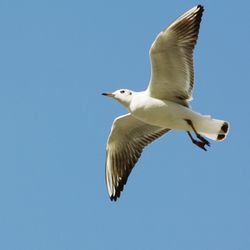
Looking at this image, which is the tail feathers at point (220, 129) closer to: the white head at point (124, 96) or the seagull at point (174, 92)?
the seagull at point (174, 92)

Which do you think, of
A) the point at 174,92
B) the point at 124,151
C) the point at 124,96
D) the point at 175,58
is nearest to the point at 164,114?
the point at 174,92

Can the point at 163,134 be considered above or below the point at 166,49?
below

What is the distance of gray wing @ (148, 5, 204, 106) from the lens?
13477mm

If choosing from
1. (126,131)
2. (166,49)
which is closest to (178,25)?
(166,49)

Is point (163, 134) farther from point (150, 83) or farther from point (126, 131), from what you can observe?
point (150, 83)

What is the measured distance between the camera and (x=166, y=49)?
1352 cm

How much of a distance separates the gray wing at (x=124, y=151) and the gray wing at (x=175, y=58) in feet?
4.62

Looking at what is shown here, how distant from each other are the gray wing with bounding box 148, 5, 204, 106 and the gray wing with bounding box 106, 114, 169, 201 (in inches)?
55.4

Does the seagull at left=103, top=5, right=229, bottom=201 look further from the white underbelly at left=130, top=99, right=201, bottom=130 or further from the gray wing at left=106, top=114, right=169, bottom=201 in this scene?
the gray wing at left=106, top=114, right=169, bottom=201

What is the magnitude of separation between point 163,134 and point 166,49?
2.30m

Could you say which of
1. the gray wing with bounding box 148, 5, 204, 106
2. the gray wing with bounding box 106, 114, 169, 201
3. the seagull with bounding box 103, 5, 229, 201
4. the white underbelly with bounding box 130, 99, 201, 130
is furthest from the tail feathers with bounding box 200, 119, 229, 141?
the gray wing with bounding box 106, 114, 169, 201

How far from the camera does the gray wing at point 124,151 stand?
15.3 meters

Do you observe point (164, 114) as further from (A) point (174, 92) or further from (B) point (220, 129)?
(B) point (220, 129)

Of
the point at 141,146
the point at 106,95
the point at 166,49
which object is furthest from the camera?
the point at 141,146
